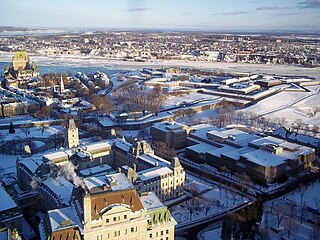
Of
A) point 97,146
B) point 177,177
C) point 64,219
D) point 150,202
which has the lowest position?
point 177,177

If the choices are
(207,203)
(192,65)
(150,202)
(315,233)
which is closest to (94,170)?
(207,203)

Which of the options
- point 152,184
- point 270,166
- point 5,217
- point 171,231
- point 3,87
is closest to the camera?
point 171,231

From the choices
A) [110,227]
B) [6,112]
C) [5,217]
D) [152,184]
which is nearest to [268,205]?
[152,184]

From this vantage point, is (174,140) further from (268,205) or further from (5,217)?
(5,217)

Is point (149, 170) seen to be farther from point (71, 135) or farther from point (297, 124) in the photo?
point (297, 124)

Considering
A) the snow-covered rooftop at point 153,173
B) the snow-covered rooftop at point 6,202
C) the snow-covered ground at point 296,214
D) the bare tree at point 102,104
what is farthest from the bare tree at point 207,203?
the bare tree at point 102,104

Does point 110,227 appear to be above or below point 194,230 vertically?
above
